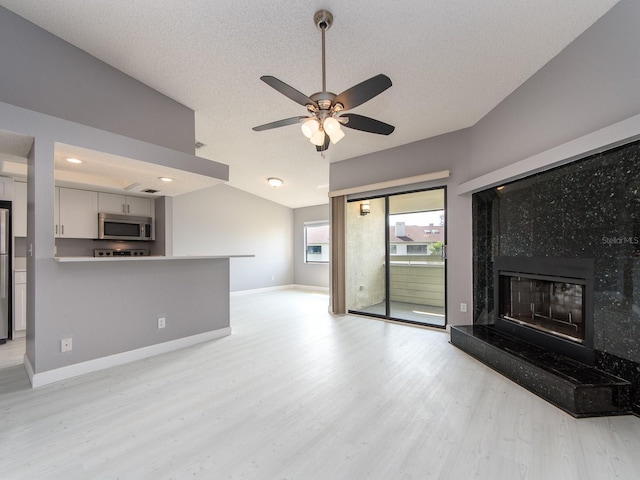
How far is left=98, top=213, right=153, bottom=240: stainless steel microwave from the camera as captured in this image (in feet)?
14.5

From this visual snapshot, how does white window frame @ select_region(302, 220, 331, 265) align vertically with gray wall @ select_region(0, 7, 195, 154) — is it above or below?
below

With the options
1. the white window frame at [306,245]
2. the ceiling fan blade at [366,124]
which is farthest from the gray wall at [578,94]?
the white window frame at [306,245]

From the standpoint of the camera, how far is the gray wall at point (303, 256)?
304 inches

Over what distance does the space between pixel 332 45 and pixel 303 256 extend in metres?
6.19

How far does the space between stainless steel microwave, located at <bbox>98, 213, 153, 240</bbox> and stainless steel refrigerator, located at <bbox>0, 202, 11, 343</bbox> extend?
3.32ft

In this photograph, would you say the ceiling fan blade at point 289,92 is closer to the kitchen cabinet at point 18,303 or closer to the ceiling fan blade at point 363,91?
the ceiling fan blade at point 363,91

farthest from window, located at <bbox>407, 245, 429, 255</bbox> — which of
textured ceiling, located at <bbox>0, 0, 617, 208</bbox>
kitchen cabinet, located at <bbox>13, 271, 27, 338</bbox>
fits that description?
kitchen cabinet, located at <bbox>13, 271, 27, 338</bbox>

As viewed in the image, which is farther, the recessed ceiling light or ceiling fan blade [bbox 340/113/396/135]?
the recessed ceiling light

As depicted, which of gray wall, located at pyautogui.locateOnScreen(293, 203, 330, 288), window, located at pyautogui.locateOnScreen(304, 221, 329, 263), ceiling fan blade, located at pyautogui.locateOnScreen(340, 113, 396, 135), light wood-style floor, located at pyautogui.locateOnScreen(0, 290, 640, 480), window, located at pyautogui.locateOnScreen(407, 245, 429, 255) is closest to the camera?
light wood-style floor, located at pyautogui.locateOnScreen(0, 290, 640, 480)

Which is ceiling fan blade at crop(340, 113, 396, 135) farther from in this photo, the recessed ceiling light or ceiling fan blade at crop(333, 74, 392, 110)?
the recessed ceiling light

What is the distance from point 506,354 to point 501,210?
61.5 inches

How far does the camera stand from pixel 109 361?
108 inches

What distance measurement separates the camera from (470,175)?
364cm

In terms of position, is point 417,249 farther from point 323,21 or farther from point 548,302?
point 323,21
